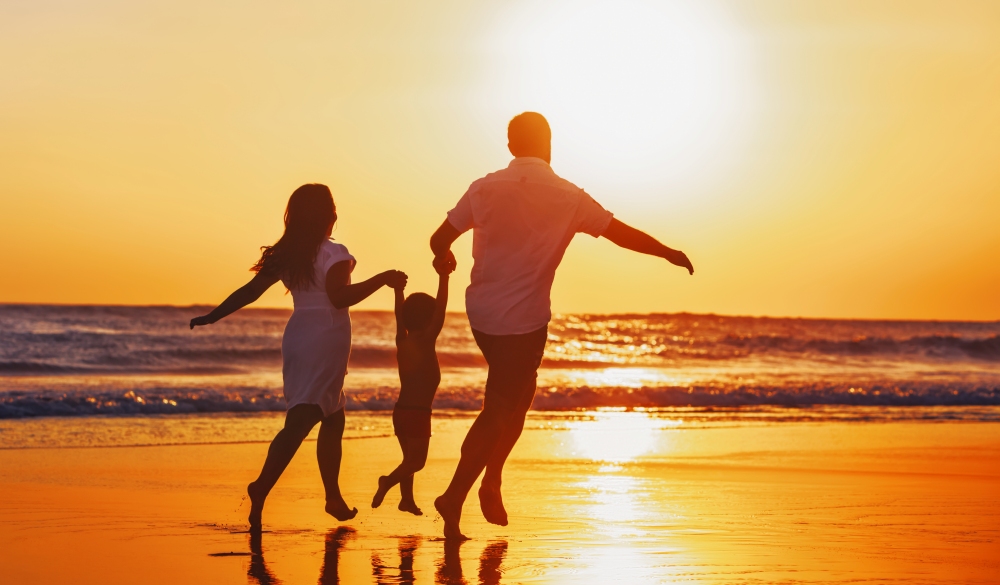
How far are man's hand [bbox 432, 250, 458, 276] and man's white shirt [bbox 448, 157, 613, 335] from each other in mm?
133

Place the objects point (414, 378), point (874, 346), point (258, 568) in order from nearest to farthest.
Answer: point (258, 568)
point (414, 378)
point (874, 346)

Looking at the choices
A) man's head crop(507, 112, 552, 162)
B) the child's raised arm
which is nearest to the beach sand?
the child's raised arm

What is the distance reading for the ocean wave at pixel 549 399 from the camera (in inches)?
535

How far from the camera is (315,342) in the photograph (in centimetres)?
515

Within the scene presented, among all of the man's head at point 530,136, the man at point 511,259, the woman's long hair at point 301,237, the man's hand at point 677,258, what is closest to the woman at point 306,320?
the woman's long hair at point 301,237

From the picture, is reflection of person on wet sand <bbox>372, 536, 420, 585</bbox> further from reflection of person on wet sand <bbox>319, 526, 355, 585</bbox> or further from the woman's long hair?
the woman's long hair

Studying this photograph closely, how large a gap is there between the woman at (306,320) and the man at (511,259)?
619 millimetres

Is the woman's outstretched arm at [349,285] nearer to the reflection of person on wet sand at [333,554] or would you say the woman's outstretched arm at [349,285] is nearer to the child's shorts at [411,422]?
the child's shorts at [411,422]

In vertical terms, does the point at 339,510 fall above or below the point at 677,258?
below

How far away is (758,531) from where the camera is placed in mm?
5348

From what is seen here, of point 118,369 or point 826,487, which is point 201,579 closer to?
point 826,487

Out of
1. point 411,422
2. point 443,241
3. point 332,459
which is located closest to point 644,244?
point 443,241

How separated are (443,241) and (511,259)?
328 mm

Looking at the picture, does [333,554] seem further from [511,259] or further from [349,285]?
[511,259]
